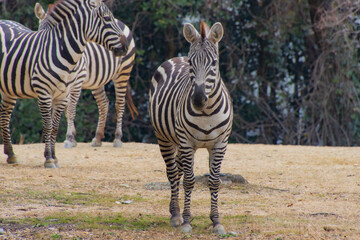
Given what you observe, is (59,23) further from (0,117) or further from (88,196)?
(88,196)

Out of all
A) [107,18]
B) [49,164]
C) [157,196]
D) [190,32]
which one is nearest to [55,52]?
[107,18]

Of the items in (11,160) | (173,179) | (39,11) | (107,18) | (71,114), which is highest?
(39,11)

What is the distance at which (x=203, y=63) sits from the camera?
457 cm

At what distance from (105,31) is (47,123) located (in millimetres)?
1466

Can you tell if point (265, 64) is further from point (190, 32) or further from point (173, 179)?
point (190, 32)

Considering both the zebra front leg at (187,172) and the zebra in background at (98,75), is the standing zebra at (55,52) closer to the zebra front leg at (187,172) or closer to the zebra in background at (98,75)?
the zebra in background at (98,75)

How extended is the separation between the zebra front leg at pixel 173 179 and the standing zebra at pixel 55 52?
2626 mm

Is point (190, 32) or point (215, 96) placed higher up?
point (190, 32)

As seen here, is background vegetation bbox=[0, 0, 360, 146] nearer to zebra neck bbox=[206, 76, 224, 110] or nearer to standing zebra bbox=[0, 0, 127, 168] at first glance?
standing zebra bbox=[0, 0, 127, 168]

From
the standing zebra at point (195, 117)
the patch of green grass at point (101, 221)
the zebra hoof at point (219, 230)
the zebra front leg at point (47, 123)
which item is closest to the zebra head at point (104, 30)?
the zebra front leg at point (47, 123)

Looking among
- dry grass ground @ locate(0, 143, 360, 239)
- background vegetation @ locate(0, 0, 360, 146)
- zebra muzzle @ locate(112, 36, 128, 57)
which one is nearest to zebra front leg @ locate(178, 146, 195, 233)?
dry grass ground @ locate(0, 143, 360, 239)

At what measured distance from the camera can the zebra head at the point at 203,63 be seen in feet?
14.7

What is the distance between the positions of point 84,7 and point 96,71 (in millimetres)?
2662

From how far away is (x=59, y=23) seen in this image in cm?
789
